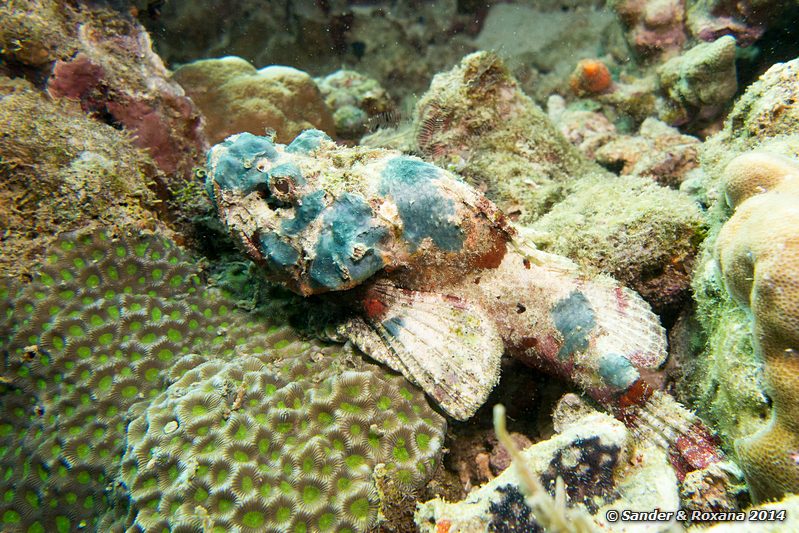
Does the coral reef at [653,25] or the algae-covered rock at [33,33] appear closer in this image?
the algae-covered rock at [33,33]

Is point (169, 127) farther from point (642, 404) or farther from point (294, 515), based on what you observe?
point (642, 404)

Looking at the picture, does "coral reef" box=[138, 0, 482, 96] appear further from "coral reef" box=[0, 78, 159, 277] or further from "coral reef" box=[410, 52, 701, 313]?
"coral reef" box=[410, 52, 701, 313]

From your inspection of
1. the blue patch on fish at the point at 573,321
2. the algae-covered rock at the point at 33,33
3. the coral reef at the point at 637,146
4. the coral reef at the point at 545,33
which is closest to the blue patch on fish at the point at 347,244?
the blue patch on fish at the point at 573,321

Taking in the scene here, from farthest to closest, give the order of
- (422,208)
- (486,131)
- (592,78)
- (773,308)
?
(592,78), (486,131), (422,208), (773,308)

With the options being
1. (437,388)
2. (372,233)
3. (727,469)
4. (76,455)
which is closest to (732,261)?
(727,469)

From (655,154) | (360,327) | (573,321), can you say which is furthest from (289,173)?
(655,154)

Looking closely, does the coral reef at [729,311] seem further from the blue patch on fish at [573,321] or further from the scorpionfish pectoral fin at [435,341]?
the scorpionfish pectoral fin at [435,341]

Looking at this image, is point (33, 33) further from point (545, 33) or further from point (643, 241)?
point (545, 33)
